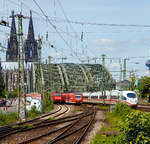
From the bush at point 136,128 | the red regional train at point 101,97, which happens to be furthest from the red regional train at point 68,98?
the bush at point 136,128

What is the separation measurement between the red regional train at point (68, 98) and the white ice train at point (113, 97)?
1.70 m

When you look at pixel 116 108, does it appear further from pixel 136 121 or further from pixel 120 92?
pixel 136 121

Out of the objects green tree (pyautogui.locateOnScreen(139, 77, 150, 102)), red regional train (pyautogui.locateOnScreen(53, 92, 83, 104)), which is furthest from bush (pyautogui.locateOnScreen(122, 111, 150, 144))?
green tree (pyautogui.locateOnScreen(139, 77, 150, 102))

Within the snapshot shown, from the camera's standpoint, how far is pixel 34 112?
31.4 meters

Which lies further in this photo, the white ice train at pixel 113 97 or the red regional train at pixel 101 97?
the red regional train at pixel 101 97

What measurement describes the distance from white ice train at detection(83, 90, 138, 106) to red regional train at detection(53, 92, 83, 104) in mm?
1701

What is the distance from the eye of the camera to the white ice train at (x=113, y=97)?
39.8 m

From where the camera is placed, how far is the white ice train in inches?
1565

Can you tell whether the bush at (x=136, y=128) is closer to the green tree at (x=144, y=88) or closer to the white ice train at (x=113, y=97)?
the white ice train at (x=113, y=97)

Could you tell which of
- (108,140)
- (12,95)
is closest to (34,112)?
(108,140)

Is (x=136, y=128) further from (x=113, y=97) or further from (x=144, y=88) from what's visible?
(x=144, y=88)

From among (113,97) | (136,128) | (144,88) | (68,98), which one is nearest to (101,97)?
(113,97)

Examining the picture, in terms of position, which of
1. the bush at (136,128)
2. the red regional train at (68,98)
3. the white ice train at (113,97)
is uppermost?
the bush at (136,128)

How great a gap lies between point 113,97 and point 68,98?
16860 millimetres
